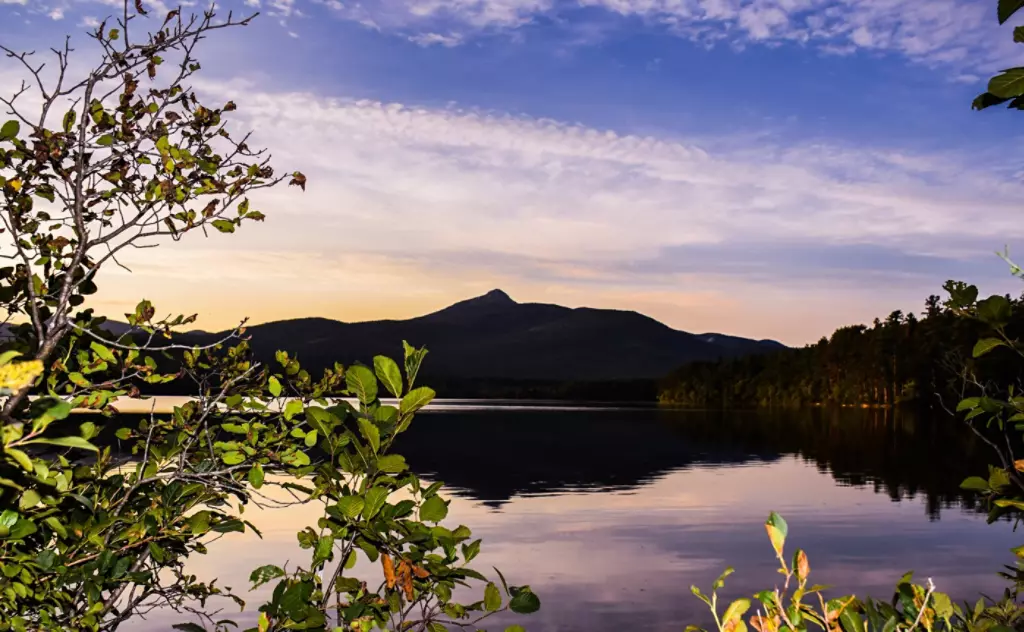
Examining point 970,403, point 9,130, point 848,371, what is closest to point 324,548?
point 9,130

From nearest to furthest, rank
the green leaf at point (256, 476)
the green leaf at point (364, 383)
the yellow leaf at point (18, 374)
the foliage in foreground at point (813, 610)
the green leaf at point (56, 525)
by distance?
1. the yellow leaf at point (18, 374)
2. the foliage in foreground at point (813, 610)
3. the green leaf at point (364, 383)
4. the green leaf at point (56, 525)
5. the green leaf at point (256, 476)

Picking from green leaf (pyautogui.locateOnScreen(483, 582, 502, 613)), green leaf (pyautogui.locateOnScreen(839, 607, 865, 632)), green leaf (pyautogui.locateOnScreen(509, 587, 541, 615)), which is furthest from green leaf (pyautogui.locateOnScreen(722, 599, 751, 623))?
green leaf (pyautogui.locateOnScreen(483, 582, 502, 613))

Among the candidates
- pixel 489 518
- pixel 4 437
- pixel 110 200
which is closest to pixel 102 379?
pixel 110 200

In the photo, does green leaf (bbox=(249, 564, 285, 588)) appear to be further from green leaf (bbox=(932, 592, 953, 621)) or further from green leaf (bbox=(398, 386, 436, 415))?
green leaf (bbox=(932, 592, 953, 621))

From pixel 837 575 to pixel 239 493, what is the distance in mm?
18745

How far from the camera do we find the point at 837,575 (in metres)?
19.5

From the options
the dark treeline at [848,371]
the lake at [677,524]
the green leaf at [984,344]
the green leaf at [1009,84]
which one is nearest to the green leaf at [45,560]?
the green leaf at [1009,84]

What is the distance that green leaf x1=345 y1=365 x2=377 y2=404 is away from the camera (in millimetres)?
2729

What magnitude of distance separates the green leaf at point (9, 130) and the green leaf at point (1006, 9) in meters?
3.89

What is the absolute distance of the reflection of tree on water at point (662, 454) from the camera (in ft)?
123

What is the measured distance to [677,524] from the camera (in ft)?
88.8

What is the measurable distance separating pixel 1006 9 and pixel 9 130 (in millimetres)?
3933

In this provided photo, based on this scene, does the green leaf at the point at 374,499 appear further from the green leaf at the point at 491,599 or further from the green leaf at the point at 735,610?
the green leaf at the point at 735,610

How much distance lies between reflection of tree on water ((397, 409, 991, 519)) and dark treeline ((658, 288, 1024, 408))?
42.4m
